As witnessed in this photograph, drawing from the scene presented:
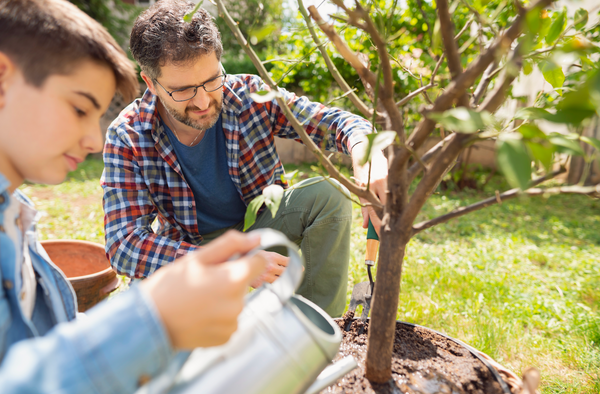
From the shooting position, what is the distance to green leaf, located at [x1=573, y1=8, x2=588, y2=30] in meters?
0.78

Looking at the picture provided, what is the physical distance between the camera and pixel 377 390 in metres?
0.93

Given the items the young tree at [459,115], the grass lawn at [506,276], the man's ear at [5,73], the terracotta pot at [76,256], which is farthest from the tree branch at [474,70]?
the terracotta pot at [76,256]

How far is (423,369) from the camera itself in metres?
0.98

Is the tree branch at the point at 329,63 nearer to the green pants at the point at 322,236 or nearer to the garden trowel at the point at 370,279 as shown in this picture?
the garden trowel at the point at 370,279

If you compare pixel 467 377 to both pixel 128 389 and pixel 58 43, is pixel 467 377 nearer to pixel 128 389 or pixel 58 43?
pixel 128 389

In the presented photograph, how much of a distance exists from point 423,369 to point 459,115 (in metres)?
0.74

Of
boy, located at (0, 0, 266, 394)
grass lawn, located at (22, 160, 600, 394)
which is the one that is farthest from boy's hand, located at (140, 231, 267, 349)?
grass lawn, located at (22, 160, 600, 394)

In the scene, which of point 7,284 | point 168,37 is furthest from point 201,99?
point 7,284

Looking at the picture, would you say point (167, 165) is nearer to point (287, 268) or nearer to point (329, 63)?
point (329, 63)

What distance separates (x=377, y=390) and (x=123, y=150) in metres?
1.35

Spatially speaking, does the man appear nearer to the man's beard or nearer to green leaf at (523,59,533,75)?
the man's beard

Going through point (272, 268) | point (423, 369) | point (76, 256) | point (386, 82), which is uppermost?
point (386, 82)

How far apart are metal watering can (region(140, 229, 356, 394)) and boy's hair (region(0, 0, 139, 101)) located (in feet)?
1.85

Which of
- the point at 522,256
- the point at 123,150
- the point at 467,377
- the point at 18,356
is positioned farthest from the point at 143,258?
the point at 522,256
